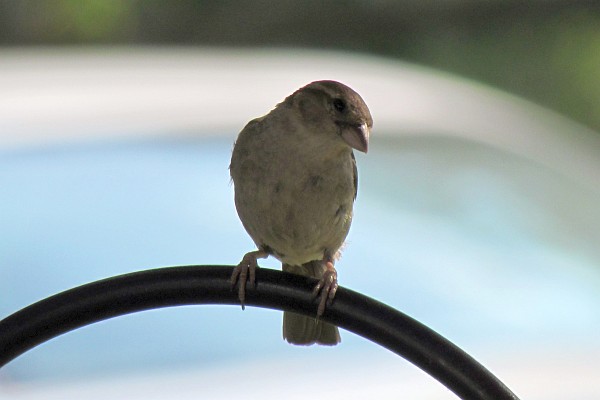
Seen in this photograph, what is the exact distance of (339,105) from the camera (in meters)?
3.02

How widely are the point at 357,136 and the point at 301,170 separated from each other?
0.21m

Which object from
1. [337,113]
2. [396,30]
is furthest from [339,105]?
[396,30]

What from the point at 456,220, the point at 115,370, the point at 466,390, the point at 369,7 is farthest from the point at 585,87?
the point at 466,390

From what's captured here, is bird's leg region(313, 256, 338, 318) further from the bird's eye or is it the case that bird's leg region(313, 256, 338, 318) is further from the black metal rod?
the bird's eye

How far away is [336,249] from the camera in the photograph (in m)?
3.36

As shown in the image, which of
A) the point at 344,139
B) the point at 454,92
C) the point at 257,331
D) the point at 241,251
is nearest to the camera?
the point at 344,139

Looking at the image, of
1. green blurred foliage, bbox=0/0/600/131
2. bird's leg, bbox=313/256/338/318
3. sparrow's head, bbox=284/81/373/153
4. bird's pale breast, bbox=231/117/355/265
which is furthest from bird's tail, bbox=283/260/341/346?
green blurred foliage, bbox=0/0/600/131

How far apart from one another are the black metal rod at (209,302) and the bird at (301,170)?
0.84 m

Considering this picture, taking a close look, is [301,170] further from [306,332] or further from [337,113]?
[306,332]

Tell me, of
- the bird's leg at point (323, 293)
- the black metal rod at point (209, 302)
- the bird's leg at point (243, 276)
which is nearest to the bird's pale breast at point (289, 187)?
the bird's leg at point (243, 276)

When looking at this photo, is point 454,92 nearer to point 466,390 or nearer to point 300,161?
point 300,161

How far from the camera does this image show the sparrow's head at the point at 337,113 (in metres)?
2.97

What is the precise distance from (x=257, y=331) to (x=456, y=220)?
3.43ft

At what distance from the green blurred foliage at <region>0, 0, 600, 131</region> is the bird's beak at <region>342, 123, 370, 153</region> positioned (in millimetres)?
6733
